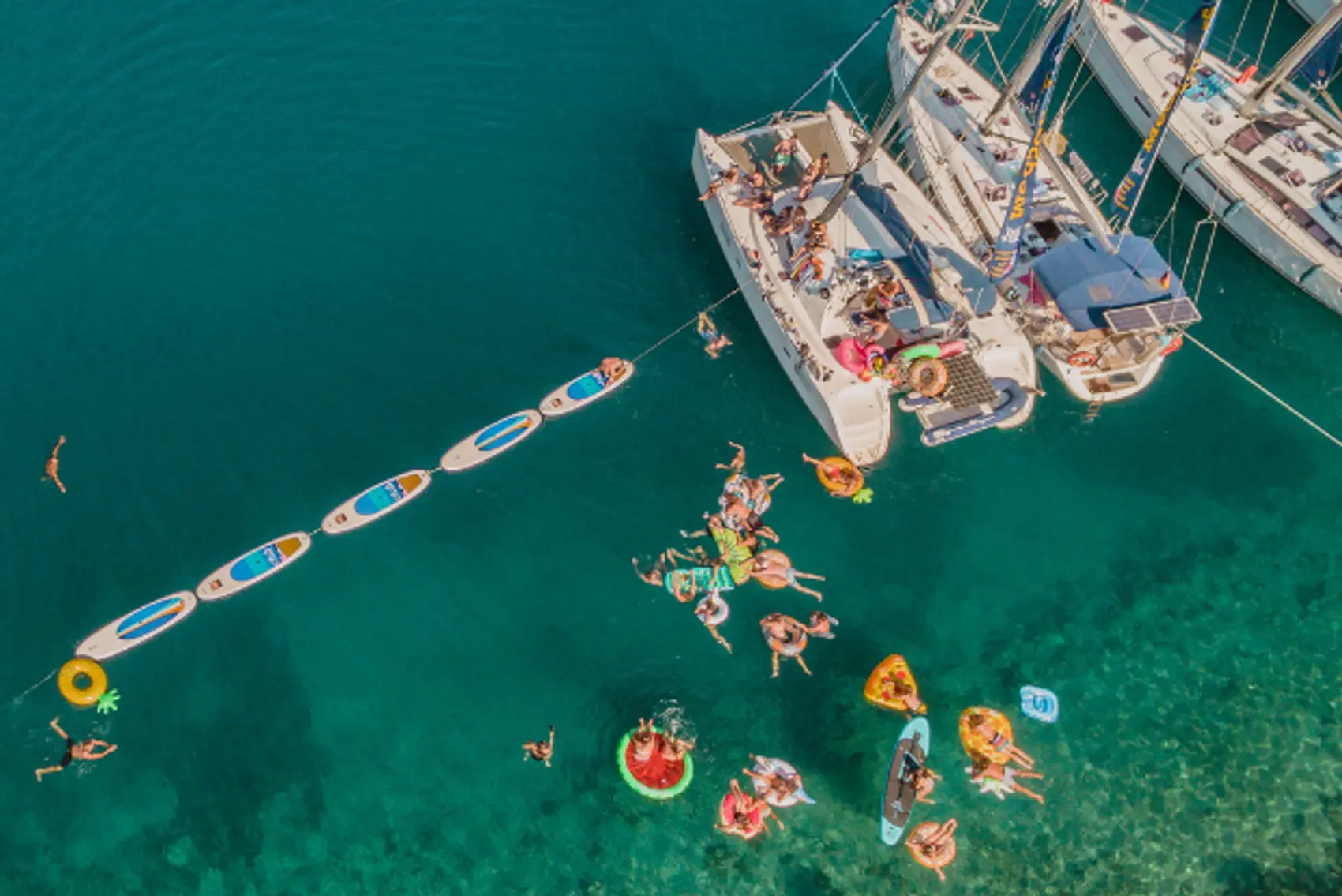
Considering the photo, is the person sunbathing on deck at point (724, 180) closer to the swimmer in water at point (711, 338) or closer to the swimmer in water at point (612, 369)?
the swimmer in water at point (711, 338)

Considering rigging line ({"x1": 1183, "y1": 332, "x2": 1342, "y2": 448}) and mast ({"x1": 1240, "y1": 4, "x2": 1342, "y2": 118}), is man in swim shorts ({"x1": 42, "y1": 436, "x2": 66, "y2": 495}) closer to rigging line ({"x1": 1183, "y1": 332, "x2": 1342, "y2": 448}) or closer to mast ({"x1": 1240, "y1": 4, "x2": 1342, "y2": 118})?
rigging line ({"x1": 1183, "y1": 332, "x2": 1342, "y2": 448})

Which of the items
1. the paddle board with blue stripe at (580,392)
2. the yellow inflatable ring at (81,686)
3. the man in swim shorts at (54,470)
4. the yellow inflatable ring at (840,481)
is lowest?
the yellow inflatable ring at (840,481)

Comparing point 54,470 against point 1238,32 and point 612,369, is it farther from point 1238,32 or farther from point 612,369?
point 1238,32

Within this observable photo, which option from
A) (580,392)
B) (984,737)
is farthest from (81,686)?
(984,737)

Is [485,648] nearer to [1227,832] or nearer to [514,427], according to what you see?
[514,427]

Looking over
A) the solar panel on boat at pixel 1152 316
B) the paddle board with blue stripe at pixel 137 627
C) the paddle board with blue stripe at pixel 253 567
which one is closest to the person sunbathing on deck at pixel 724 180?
the solar panel on boat at pixel 1152 316

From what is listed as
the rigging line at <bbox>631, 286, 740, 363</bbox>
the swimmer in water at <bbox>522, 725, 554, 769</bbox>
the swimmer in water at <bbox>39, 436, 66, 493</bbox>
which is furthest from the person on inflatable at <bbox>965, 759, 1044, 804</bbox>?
the swimmer in water at <bbox>39, 436, 66, 493</bbox>

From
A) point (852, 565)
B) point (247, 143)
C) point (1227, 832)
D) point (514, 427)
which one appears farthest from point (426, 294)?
point (1227, 832)
